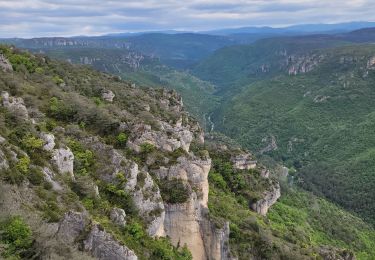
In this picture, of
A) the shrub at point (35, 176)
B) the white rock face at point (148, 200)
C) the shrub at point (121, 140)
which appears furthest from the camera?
the shrub at point (121, 140)

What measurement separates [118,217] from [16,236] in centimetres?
793

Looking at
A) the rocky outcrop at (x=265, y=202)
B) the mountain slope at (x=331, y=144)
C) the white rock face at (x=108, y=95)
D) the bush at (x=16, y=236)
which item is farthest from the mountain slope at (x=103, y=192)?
the mountain slope at (x=331, y=144)

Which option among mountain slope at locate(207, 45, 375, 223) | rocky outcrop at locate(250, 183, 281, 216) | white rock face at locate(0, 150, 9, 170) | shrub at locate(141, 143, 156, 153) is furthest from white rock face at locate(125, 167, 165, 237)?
mountain slope at locate(207, 45, 375, 223)

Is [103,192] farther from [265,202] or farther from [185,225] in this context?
[265,202]

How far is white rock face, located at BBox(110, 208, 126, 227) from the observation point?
95.7 feet

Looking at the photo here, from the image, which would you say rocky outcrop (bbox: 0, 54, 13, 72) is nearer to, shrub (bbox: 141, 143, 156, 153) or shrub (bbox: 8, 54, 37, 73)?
shrub (bbox: 8, 54, 37, 73)

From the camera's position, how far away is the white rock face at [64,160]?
31.0 m

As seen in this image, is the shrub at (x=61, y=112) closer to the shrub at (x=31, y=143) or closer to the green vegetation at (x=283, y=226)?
the shrub at (x=31, y=143)

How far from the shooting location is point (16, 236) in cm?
2225

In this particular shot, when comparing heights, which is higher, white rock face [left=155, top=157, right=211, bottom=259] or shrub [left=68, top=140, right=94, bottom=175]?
shrub [left=68, top=140, right=94, bottom=175]

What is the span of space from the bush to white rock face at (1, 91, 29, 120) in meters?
13.1

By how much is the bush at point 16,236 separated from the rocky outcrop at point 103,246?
11.0 feet

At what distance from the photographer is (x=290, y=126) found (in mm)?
189500

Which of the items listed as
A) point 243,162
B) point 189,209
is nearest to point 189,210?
point 189,209
